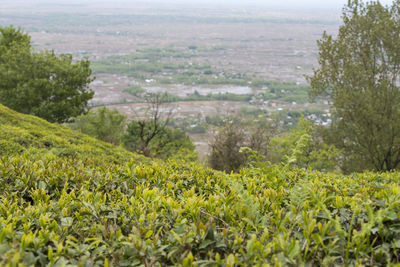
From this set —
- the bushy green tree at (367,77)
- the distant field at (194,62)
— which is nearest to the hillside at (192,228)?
the bushy green tree at (367,77)

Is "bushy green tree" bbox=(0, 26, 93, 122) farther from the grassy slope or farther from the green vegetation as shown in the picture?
the green vegetation

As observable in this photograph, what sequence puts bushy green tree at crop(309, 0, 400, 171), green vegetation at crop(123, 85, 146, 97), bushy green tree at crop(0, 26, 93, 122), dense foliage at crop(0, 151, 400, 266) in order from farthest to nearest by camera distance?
green vegetation at crop(123, 85, 146, 97) → bushy green tree at crop(0, 26, 93, 122) → bushy green tree at crop(309, 0, 400, 171) → dense foliage at crop(0, 151, 400, 266)

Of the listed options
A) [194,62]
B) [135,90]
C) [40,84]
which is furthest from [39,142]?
[194,62]

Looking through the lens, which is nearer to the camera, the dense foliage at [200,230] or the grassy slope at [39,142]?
the dense foliage at [200,230]

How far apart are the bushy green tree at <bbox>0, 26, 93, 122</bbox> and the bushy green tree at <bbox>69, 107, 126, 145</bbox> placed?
6.46 m

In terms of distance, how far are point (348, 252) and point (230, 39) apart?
16978 cm

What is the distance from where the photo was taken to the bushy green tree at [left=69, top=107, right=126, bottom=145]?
2691cm

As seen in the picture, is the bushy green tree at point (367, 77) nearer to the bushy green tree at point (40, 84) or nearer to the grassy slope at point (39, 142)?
the grassy slope at point (39, 142)

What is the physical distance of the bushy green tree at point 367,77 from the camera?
13367mm

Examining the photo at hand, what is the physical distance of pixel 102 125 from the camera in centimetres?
2745

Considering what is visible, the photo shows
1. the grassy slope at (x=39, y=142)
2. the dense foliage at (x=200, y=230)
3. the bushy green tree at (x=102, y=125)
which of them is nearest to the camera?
the dense foliage at (x=200, y=230)

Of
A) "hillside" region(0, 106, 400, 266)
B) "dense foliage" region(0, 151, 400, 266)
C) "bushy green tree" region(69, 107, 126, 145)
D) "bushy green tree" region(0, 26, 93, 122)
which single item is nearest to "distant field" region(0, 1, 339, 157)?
"bushy green tree" region(69, 107, 126, 145)

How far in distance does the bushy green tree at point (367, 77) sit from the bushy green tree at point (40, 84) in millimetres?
13864

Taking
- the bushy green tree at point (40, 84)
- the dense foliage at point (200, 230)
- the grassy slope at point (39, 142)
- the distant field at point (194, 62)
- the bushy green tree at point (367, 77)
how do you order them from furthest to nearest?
the distant field at point (194, 62) → the bushy green tree at point (40, 84) → the bushy green tree at point (367, 77) → the grassy slope at point (39, 142) → the dense foliage at point (200, 230)
